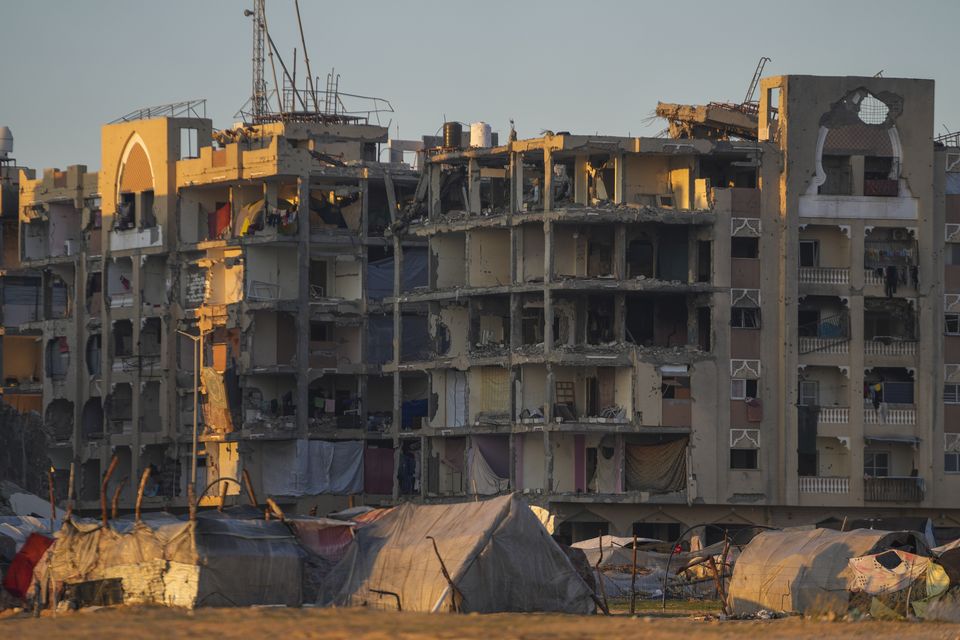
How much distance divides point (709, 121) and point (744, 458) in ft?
47.8

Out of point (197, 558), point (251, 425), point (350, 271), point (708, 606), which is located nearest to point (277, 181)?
point (350, 271)

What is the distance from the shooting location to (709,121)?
86125 mm

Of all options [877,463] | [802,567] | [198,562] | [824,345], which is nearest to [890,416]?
[877,463]

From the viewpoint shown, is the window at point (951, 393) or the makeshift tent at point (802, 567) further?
the window at point (951, 393)

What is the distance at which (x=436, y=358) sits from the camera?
278 feet

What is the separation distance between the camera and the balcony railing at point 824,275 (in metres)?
80.0

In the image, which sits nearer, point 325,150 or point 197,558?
point 197,558

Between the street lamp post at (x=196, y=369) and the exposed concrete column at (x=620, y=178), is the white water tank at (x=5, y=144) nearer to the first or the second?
the street lamp post at (x=196, y=369)

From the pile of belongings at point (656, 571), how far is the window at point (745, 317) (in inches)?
567

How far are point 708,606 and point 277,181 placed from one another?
38.2 metres

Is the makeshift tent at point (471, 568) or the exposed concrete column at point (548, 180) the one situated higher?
the exposed concrete column at point (548, 180)

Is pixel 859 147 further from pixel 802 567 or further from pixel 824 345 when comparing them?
pixel 802 567

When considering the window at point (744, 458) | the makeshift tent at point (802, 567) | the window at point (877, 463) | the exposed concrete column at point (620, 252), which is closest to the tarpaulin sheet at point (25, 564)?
the makeshift tent at point (802, 567)

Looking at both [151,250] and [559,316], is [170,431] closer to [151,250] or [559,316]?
[151,250]
